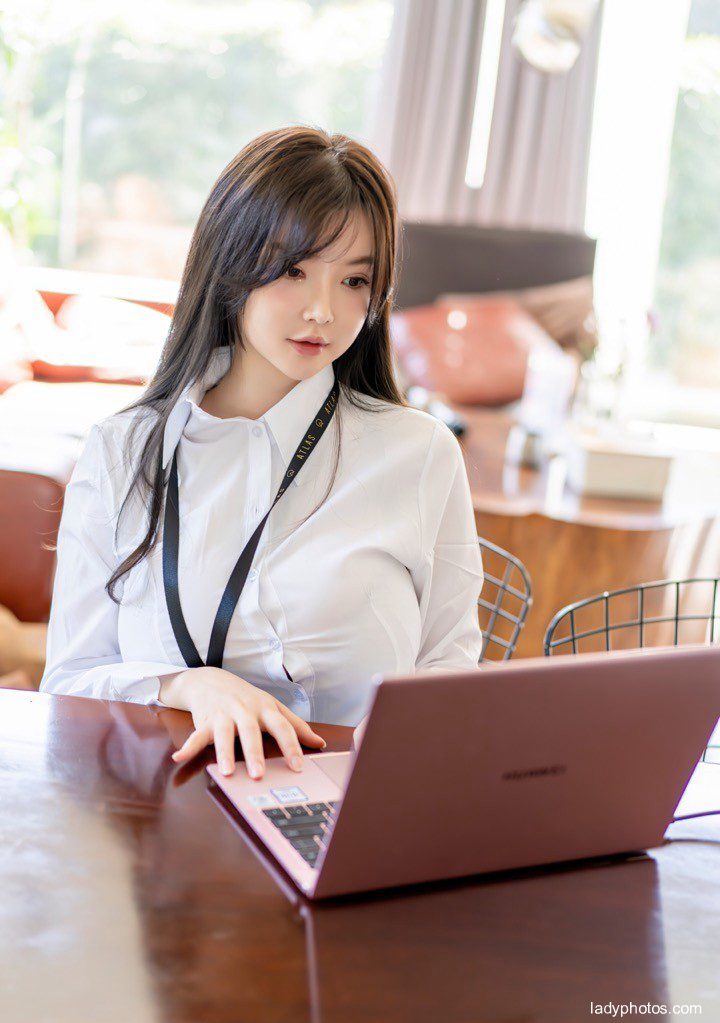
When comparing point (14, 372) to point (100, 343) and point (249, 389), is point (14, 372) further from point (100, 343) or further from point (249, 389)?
point (249, 389)

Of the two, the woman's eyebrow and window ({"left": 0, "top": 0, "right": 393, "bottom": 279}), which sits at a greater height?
window ({"left": 0, "top": 0, "right": 393, "bottom": 279})

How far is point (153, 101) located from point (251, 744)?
19.2 feet

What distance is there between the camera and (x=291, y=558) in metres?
1.33

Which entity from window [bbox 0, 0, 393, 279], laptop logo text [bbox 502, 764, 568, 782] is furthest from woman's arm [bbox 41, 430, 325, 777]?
window [bbox 0, 0, 393, 279]

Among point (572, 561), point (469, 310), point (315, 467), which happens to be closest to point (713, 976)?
point (315, 467)

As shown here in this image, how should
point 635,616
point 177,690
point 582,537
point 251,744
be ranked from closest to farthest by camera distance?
point 251,744 < point 177,690 < point 582,537 < point 635,616

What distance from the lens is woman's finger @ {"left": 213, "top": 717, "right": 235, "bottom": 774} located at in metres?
1.02

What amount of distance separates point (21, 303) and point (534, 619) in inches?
116

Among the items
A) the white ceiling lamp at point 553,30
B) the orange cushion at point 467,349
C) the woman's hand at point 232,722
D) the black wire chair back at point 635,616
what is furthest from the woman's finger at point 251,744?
the orange cushion at point 467,349

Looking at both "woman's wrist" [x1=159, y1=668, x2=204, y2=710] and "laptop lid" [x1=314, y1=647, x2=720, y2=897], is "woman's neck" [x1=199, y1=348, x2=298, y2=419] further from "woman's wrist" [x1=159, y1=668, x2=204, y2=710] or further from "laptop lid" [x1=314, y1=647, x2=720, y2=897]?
"laptop lid" [x1=314, y1=647, x2=720, y2=897]

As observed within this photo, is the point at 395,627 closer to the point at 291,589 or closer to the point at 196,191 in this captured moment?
the point at 291,589

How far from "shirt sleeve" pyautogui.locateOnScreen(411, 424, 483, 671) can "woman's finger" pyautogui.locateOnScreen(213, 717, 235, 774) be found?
40 centimetres

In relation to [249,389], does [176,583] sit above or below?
below

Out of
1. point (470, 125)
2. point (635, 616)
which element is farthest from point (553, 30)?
point (470, 125)
